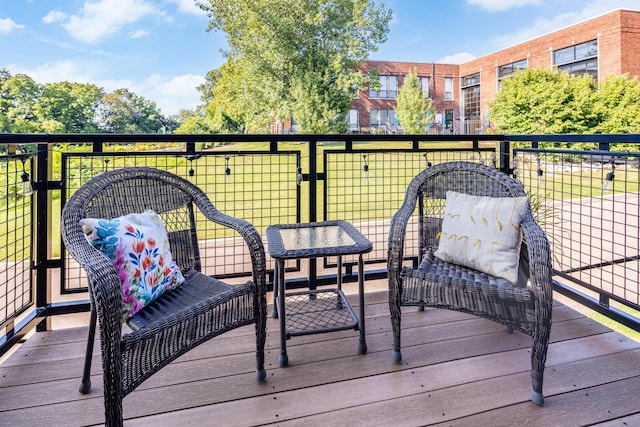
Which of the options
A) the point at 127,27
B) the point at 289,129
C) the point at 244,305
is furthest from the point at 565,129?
the point at 127,27

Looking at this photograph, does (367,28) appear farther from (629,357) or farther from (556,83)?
(629,357)

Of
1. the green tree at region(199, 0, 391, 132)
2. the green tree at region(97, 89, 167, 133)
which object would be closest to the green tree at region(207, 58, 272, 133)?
the green tree at region(199, 0, 391, 132)

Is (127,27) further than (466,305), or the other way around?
(127,27)

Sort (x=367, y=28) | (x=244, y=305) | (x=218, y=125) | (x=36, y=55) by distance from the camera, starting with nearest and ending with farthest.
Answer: (x=244, y=305), (x=367, y=28), (x=218, y=125), (x=36, y=55)

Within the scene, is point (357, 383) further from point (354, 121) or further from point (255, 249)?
point (354, 121)

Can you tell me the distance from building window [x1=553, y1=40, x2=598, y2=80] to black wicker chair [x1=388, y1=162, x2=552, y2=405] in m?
16.8

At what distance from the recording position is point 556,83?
39.2ft

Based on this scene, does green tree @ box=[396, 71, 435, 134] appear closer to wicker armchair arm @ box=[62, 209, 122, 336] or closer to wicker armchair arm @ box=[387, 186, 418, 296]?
wicker armchair arm @ box=[387, 186, 418, 296]

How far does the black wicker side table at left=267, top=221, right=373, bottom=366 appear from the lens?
1.53 metres

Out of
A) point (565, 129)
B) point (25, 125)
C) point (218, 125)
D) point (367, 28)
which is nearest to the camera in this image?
point (565, 129)

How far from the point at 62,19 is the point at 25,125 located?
9.44m

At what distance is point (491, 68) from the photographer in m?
20.2

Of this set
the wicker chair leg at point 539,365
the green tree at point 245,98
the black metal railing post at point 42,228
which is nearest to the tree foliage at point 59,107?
the green tree at point 245,98

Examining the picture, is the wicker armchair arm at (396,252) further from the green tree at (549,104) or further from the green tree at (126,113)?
the green tree at (126,113)
